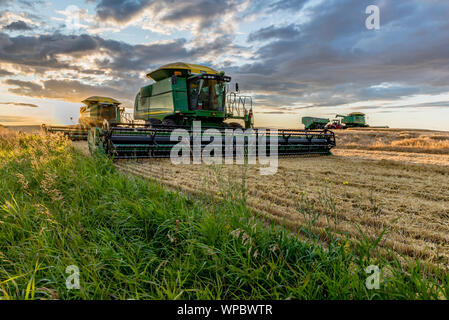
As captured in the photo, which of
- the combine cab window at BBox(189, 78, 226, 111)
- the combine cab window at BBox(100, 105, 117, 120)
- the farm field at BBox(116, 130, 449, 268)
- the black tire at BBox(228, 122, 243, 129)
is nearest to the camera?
the farm field at BBox(116, 130, 449, 268)

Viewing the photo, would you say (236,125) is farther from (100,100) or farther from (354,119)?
(354,119)

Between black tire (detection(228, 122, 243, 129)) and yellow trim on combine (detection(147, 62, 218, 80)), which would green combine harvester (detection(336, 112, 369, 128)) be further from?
yellow trim on combine (detection(147, 62, 218, 80))

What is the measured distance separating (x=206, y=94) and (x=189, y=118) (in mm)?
1170

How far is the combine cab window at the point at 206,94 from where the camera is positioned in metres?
10.3

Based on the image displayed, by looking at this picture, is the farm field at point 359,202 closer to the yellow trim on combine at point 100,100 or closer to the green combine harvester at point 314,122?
the yellow trim on combine at point 100,100

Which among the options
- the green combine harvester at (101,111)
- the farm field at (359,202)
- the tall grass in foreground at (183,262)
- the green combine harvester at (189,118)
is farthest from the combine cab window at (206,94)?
the green combine harvester at (101,111)

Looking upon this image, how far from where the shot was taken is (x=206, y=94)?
10.4 m

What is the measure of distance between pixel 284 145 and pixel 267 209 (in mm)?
6188

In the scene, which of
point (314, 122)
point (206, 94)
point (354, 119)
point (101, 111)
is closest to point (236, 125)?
point (206, 94)

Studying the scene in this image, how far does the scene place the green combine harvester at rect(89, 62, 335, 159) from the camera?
7260 mm

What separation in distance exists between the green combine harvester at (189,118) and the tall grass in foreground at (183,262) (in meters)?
4.65

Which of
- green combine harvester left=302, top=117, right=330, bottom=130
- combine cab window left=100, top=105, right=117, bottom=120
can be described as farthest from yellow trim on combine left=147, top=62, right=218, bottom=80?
green combine harvester left=302, top=117, right=330, bottom=130

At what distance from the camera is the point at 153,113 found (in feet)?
40.3
